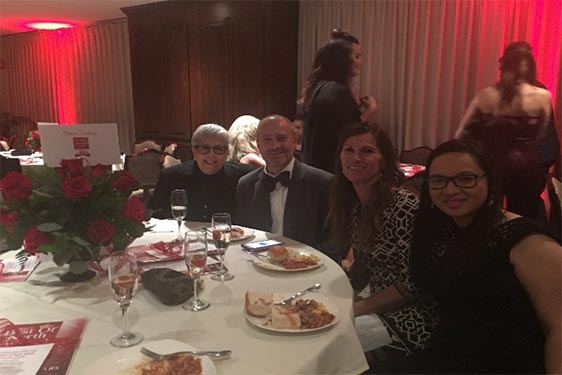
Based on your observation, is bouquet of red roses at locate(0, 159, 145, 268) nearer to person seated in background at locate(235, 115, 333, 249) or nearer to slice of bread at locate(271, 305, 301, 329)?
slice of bread at locate(271, 305, 301, 329)

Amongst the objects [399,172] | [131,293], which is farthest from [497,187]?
[131,293]

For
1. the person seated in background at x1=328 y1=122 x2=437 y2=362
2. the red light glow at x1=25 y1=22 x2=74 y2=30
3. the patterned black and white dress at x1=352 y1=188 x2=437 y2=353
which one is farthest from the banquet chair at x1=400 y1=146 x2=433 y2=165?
the red light glow at x1=25 y1=22 x2=74 y2=30

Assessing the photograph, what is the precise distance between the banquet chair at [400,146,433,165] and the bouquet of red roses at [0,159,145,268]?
12.0 ft

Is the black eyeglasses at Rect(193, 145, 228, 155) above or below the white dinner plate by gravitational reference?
above

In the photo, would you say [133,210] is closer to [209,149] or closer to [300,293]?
[300,293]

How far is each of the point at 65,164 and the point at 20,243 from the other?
27 cm

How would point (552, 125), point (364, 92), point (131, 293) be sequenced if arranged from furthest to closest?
point (364, 92) → point (552, 125) → point (131, 293)

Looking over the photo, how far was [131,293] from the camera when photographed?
1146 mm

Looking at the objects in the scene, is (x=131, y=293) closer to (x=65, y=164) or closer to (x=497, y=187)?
(x=65, y=164)

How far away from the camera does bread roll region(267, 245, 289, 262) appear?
5.45 ft

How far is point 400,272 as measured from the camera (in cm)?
169

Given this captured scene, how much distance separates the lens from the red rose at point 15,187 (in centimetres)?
137

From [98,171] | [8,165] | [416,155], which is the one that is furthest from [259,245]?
[8,165]

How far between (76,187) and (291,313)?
28.4 inches
